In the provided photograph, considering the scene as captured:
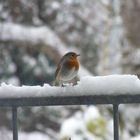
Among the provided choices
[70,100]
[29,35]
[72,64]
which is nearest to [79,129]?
[72,64]

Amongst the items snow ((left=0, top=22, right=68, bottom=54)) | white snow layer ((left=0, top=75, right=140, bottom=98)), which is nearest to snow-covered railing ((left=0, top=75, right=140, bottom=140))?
white snow layer ((left=0, top=75, right=140, bottom=98))

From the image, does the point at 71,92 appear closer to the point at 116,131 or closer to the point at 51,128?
the point at 116,131

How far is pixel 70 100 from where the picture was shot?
0.98 m

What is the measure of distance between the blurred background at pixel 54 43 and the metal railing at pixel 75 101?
554 centimetres

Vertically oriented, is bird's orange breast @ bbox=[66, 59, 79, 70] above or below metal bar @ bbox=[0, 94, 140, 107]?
above

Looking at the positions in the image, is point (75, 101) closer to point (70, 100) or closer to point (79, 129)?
point (70, 100)

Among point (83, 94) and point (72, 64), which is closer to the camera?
point (83, 94)

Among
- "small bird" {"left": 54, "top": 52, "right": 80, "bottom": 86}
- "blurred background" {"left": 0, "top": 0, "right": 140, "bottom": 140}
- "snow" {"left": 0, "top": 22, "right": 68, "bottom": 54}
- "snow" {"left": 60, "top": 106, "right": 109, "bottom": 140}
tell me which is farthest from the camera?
"snow" {"left": 0, "top": 22, "right": 68, "bottom": 54}

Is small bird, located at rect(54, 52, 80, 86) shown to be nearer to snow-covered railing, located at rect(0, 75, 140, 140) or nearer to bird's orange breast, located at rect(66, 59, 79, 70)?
bird's orange breast, located at rect(66, 59, 79, 70)

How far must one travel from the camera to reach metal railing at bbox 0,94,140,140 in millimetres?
949

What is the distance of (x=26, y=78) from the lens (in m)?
8.26

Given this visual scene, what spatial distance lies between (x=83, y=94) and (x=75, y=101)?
2 cm

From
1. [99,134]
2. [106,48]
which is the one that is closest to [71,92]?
[99,134]

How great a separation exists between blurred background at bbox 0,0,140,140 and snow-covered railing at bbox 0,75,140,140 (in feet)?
18.2
